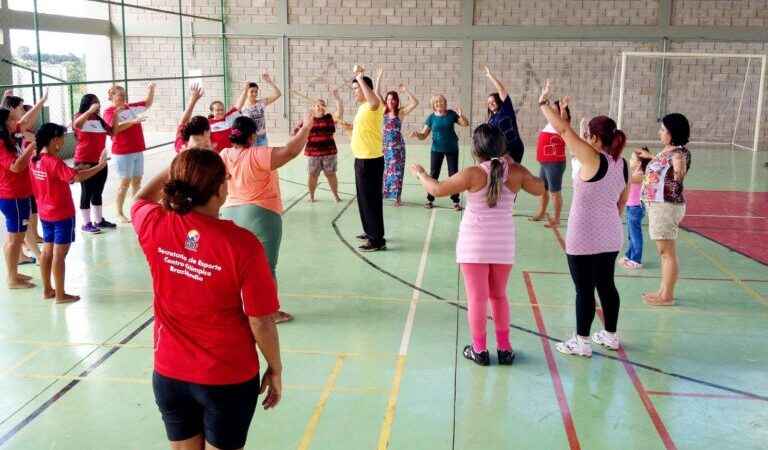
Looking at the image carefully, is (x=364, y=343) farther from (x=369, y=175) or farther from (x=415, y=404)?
(x=369, y=175)

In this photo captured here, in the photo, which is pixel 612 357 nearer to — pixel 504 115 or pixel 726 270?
pixel 726 270

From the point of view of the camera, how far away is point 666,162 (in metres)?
5.98

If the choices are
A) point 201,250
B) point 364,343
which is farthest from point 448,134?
point 201,250

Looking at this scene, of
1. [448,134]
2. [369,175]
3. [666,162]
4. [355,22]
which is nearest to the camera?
[666,162]

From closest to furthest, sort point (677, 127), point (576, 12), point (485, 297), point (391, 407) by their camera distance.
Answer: point (391, 407) → point (485, 297) → point (677, 127) → point (576, 12)

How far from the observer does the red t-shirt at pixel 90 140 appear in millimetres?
8734

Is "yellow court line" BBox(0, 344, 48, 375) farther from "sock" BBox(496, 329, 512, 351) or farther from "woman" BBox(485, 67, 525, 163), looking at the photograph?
"woman" BBox(485, 67, 525, 163)

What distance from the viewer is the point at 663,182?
605cm

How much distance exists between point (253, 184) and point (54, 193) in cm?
202

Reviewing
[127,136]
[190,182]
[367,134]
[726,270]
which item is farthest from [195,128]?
[726,270]

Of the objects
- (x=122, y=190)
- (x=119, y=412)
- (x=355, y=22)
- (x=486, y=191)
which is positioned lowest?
(x=119, y=412)

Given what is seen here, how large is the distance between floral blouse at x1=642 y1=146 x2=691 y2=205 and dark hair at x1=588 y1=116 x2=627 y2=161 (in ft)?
4.00

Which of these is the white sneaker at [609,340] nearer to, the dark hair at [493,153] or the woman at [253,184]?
the dark hair at [493,153]

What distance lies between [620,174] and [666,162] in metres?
1.22
